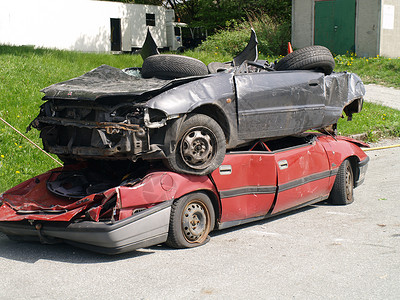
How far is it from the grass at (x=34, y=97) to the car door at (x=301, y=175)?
3.85m

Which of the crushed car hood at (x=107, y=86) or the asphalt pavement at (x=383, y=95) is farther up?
the crushed car hood at (x=107, y=86)

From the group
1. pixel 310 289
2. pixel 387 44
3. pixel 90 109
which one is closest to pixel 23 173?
pixel 90 109

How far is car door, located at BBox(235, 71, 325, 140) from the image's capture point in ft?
21.2

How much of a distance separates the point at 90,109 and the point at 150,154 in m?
0.85

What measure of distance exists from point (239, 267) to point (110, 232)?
4.13 ft

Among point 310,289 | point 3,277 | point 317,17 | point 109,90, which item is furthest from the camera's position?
point 317,17

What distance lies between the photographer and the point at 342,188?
789 centimetres

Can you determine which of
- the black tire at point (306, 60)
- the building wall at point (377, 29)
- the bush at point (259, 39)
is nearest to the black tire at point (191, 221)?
the black tire at point (306, 60)

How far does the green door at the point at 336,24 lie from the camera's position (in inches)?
894

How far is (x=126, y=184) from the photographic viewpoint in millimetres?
5570

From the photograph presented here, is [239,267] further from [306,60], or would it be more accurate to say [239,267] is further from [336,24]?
[336,24]

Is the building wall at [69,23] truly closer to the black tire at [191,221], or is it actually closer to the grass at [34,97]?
the grass at [34,97]

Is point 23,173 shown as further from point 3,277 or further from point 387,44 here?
point 387,44

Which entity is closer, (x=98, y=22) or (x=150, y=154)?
(x=150, y=154)
